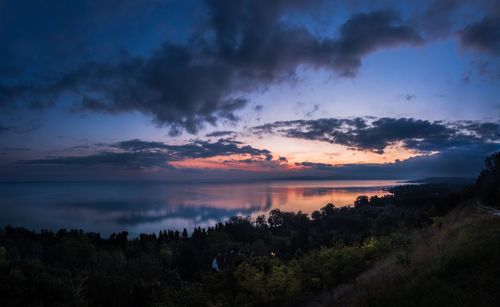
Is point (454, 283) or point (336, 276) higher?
point (454, 283)

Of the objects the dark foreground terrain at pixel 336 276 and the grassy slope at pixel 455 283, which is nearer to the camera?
the grassy slope at pixel 455 283

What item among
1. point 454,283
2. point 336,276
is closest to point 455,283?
point 454,283

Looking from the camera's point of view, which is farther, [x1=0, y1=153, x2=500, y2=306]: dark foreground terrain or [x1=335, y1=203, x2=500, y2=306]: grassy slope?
[x1=0, y1=153, x2=500, y2=306]: dark foreground terrain

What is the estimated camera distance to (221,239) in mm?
110000

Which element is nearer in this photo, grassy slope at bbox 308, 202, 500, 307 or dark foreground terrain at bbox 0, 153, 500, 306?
grassy slope at bbox 308, 202, 500, 307

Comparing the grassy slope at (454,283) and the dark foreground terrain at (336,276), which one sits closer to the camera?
the grassy slope at (454,283)

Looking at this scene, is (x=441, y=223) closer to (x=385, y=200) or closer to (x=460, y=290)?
(x=460, y=290)

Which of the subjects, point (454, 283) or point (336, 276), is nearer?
point (454, 283)

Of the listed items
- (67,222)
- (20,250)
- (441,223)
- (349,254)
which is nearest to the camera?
(349,254)

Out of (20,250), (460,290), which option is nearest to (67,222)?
(20,250)

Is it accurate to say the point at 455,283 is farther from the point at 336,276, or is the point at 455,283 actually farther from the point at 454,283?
the point at 336,276

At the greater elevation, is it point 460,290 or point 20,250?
point 460,290

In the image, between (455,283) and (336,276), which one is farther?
(336,276)

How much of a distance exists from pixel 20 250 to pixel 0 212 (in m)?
149
